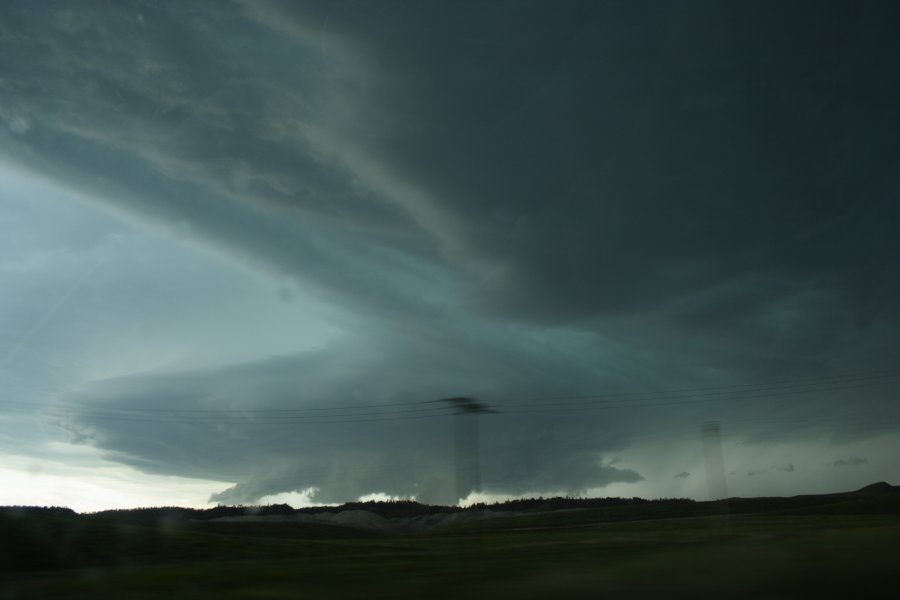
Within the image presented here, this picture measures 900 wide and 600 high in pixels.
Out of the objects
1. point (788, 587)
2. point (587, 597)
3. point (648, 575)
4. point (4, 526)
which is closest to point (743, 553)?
point (648, 575)

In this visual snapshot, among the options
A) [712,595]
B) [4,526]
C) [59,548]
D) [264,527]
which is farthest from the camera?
[264,527]

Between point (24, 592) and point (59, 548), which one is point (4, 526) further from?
point (24, 592)

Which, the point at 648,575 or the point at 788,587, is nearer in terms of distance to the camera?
the point at 788,587

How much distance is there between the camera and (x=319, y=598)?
58.6ft

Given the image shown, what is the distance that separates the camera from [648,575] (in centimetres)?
1823

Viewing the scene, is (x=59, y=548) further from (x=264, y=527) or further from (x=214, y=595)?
(x=264, y=527)

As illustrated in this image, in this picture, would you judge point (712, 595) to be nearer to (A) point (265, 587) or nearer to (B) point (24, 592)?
(A) point (265, 587)

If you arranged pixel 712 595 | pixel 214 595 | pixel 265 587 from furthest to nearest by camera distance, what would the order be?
pixel 265 587
pixel 214 595
pixel 712 595

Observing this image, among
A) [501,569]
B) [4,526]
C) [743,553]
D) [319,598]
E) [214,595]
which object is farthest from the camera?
[4,526]

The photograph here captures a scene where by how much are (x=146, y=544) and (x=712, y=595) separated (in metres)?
58.4

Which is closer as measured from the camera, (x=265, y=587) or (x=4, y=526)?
(x=265, y=587)

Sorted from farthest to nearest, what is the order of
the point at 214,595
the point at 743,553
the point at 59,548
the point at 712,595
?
the point at 59,548 → the point at 743,553 → the point at 214,595 → the point at 712,595

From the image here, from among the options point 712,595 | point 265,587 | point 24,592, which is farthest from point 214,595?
point 712,595

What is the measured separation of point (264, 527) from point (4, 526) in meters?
94.4
